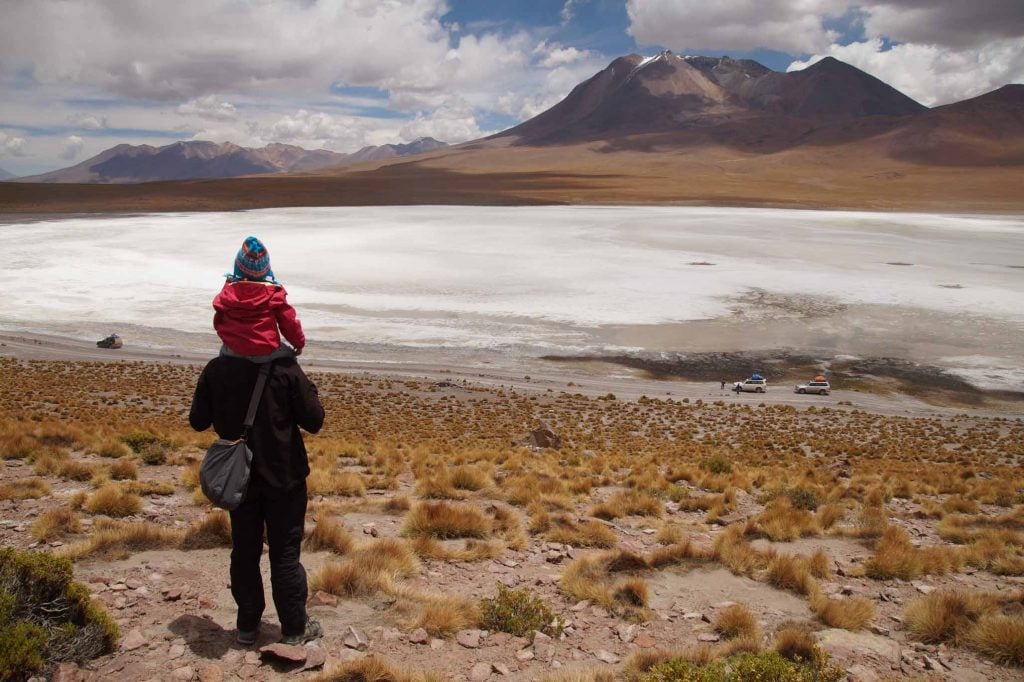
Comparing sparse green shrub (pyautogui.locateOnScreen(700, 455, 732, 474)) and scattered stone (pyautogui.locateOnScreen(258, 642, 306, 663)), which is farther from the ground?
scattered stone (pyautogui.locateOnScreen(258, 642, 306, 663))

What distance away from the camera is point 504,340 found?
99.1 ft

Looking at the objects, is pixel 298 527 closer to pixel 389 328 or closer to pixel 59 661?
pixel 59 661

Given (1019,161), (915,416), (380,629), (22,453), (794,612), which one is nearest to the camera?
(380,629)

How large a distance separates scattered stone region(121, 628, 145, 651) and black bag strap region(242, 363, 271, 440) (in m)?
1.29

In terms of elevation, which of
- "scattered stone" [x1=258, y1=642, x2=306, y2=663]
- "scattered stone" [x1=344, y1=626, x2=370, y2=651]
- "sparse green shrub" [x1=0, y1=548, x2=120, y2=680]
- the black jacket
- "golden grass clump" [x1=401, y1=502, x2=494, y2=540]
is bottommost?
"golden grass clump" [x1=401, y1=502, x2=494, y2=540]

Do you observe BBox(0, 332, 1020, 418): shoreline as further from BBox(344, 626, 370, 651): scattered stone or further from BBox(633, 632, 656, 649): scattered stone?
BBox(344, 626, 370, 651): scattered stone

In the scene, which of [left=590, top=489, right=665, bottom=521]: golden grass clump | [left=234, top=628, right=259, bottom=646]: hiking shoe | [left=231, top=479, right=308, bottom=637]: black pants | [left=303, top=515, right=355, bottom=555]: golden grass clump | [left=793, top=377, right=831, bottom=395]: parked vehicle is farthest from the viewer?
[left=793, top=377, right=831, bottom=395]: parked vehicle

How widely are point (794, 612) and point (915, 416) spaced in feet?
65.2

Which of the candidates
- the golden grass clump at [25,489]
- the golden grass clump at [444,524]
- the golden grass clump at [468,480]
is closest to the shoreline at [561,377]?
the golden grass clump at [468,480]

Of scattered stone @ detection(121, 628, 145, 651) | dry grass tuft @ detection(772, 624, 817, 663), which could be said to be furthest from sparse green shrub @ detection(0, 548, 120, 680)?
dry grass tuft @ detection(772, 624, 817, 663)

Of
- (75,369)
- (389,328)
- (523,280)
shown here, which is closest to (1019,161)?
(523,280)

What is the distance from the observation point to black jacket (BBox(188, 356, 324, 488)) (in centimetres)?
349

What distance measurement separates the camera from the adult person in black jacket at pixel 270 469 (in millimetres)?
3490

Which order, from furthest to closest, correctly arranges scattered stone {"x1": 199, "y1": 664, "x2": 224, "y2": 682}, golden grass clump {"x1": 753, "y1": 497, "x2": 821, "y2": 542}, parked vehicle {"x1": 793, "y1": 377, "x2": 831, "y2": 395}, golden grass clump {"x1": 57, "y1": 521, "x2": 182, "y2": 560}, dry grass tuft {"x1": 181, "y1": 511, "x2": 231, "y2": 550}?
parked vehicle {"x1": 793, "y1": 377, "x2": 831, "y2": 395} → golden grass clump {"x1": 753, "y1": 497, "x2": 821, "y2": 542} → dry grass tuft {"x1": 181, "y1": 511, "x2": 231, "y2": 550} → golden grass clump {"x1": 57, "y1": 521, "x2": 182, "y2": 560} → scattered stone {"x1": 199, "y1": 664, "x2": 224, "y2": 682}
